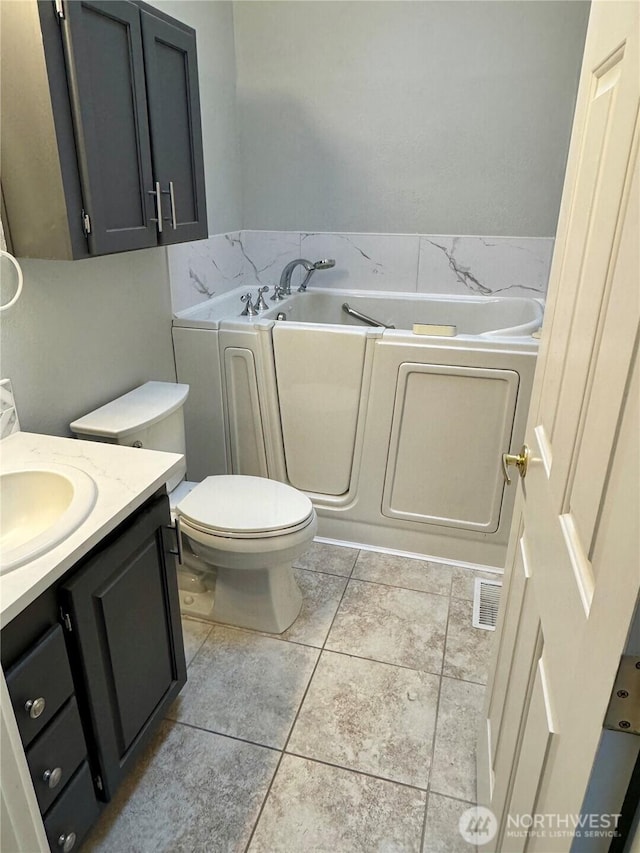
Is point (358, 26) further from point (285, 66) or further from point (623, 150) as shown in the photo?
point (623, 150)

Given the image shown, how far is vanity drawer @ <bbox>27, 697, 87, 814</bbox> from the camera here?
1.02 meters

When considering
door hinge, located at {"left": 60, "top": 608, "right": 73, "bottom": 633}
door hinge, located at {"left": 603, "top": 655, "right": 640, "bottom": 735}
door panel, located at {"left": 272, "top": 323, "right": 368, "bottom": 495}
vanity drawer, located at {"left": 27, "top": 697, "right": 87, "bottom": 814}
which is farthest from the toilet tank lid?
door hinge, located at {"left": 603, "top": 655, "right": 640, "bottom": 735}

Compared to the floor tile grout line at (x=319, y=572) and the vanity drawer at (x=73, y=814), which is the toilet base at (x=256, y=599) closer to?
the floor tile grout line at (x=319, y=572)

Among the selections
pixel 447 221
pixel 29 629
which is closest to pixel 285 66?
pixel 447 221

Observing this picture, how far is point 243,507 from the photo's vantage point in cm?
185

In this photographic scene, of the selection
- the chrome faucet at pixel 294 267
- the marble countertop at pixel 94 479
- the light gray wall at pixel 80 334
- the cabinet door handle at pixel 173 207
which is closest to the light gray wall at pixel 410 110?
the chrome faucet at pixel 294 267

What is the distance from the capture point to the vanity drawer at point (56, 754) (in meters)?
1.02

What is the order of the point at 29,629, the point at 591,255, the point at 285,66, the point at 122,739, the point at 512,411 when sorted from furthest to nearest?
Result: the point at 285,66 → the point at 512,411 → the point at 122,739 → the point at 29,629 → the point at 591,255

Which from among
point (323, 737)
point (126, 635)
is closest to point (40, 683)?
point (126, 635)

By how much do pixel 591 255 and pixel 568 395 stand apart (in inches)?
7.7

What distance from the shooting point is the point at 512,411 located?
6.93 feet

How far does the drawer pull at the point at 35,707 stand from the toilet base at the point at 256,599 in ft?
2.99

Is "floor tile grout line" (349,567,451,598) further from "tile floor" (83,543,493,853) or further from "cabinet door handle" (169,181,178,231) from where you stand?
"cabinet door handle" (169,181,178,231)

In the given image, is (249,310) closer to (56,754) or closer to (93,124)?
(93,124)
